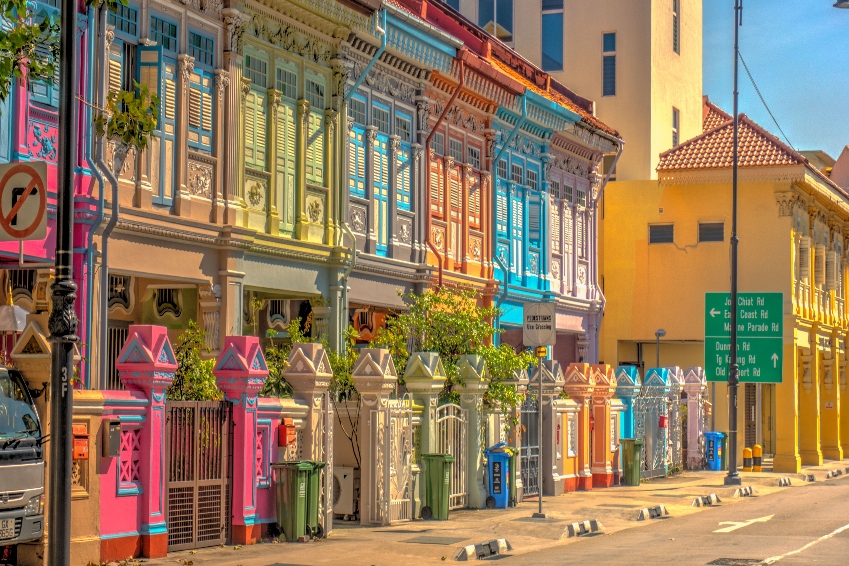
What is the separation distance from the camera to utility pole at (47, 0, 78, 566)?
10836mm

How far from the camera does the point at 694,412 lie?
Answer: 37125mm

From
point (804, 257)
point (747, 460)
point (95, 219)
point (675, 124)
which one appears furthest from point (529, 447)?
point (675, 124)

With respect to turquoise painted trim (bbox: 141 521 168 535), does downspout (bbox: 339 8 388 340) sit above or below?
above

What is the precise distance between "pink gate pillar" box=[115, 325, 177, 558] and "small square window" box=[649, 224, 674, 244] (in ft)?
102

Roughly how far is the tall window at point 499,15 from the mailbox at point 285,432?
2883 cm

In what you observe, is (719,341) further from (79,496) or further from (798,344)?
(79,496)

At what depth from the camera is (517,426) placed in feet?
81.0

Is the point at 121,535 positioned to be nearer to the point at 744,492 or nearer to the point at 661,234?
the point at 744,492

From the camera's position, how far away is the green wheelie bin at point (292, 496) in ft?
56.7

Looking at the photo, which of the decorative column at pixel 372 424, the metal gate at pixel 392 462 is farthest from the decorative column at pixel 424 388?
the decorative column at pixel 372 424

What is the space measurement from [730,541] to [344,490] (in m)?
5.54

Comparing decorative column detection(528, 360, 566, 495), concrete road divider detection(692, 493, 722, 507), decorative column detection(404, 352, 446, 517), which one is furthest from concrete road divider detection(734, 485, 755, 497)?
decorative column detection(404, 352, 446, 517)

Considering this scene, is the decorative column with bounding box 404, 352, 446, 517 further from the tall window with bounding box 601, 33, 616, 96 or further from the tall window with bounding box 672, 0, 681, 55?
the tall window with bounding box 672, 0, 681, 55

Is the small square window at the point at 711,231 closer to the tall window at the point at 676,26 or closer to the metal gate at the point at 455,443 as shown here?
the tall window at the point at 676,26
